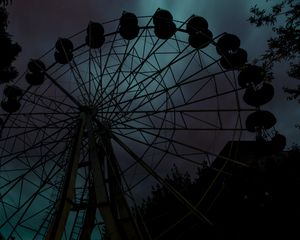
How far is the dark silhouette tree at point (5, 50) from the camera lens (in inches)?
481

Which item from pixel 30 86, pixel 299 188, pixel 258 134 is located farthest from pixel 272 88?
pixel 30 86

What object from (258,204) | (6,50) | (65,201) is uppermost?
(6,50)

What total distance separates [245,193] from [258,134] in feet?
10.4

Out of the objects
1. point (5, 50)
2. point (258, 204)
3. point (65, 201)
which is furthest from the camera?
point (258, 204)

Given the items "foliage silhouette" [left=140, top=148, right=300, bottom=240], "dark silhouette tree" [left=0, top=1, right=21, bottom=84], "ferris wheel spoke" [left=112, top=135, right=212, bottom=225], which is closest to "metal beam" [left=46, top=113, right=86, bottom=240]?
"ferris wheel spoke" [left=112, top=135, right=212, bottom=225]

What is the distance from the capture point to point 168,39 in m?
15.7

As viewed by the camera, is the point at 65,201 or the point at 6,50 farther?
the point at 6,50

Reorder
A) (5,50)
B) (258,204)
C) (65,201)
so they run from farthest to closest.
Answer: (258,204) → (5,50) → (65,201)

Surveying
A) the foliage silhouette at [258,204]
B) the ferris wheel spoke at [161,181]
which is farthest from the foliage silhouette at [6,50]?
the foliage silhouette at [258,204]

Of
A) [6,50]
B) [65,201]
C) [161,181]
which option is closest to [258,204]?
[161,181]

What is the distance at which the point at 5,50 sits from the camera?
12484 millimetres

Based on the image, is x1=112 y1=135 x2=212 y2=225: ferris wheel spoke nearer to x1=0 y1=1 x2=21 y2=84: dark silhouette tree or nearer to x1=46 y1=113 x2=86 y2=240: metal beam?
x1=46 y1=113 x2=86 y2=240: metal beam

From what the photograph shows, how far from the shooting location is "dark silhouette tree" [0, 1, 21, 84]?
12.2 meters

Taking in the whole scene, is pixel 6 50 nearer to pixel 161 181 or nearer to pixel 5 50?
pixel 5 50
